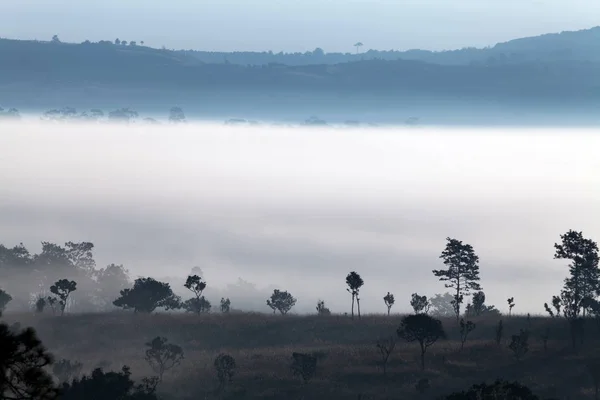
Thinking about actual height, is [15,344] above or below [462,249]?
below

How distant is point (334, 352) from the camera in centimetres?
8250

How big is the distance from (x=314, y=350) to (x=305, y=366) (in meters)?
10.0

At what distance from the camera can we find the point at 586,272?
8819cm

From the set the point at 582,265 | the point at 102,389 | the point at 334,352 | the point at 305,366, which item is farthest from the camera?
the point at 582,265

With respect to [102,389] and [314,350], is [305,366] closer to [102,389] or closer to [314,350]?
[314,350]

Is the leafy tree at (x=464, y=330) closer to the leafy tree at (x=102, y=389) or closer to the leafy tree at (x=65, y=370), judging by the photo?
the leafy tree at (x=102, y=389)

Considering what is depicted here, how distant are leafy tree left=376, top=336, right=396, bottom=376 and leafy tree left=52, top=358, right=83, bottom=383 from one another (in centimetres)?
2347

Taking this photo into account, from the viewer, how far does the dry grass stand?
73.0 meters

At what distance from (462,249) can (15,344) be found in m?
78.2

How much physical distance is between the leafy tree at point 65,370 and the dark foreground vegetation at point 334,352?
0.14 metres

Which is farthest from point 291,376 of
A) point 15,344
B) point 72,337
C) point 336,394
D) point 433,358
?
point 15,344

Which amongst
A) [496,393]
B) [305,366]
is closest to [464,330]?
[305,366]

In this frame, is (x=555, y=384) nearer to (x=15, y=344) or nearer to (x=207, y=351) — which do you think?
(x=207, y=351)

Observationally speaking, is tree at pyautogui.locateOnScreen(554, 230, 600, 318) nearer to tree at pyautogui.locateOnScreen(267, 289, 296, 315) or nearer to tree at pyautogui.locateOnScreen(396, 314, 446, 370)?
tree at pyautogui.locateOnScreen(396, 314, 446, 370)
